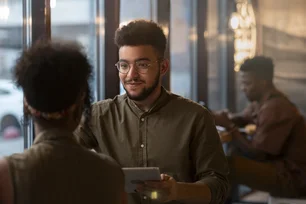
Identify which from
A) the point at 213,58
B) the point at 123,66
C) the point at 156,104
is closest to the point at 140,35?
the point at 123,66

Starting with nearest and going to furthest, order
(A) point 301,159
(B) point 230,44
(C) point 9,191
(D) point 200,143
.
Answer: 1. (C) point 9,191
2. (D) point 200,143
3. (A) point 301,159
4. (B) point 230,44

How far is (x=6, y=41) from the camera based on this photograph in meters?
2.82

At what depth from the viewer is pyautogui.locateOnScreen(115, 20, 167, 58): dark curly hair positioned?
237 cm

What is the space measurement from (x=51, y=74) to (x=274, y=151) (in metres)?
3.17

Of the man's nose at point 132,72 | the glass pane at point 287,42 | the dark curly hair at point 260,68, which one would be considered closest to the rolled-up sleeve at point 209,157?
the man's nose at point 132,72

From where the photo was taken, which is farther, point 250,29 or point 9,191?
point 250,29

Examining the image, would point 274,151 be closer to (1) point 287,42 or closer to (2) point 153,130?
(2) point 153,130

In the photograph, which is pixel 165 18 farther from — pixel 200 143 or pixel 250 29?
pixel 200 143

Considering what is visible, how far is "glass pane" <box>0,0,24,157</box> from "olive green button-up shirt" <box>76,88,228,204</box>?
1.80ft

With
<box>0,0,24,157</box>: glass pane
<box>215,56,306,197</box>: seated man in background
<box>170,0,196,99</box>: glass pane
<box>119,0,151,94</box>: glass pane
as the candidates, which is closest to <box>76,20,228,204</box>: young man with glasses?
<box>0,0,24,157</box>: glass pane

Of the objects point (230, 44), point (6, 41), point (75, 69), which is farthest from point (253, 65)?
point (75, 69)

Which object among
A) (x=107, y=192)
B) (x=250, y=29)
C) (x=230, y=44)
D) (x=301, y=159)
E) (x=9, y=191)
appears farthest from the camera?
(x=230, y=44)

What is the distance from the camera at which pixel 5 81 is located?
2.72 meters

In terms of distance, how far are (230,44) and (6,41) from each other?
407cm
